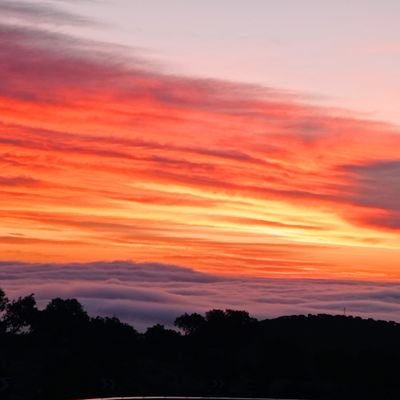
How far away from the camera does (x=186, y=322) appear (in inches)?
5600

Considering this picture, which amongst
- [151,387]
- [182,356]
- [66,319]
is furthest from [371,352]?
[66,319]

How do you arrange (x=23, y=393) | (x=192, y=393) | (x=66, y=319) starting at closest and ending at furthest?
(x=23, y=393)
(x=192, y=393)
(x=66, y=319)

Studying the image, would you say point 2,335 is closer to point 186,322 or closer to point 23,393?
point 186,322

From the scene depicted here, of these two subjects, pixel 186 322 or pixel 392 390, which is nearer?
pixel 392 390

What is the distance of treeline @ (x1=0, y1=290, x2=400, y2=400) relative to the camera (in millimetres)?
105688

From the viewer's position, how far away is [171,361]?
132250 mm

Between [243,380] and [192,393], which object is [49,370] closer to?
[192,393]

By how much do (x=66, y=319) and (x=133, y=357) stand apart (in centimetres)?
2348

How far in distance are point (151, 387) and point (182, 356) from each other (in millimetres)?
20612

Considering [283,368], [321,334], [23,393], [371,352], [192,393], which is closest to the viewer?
[23,393]

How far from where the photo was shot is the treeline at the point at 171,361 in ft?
347

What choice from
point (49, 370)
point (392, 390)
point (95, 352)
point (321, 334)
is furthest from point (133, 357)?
point (321, 334)

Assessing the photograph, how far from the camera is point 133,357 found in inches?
4700

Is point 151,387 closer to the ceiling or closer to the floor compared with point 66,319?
closer to the floor
